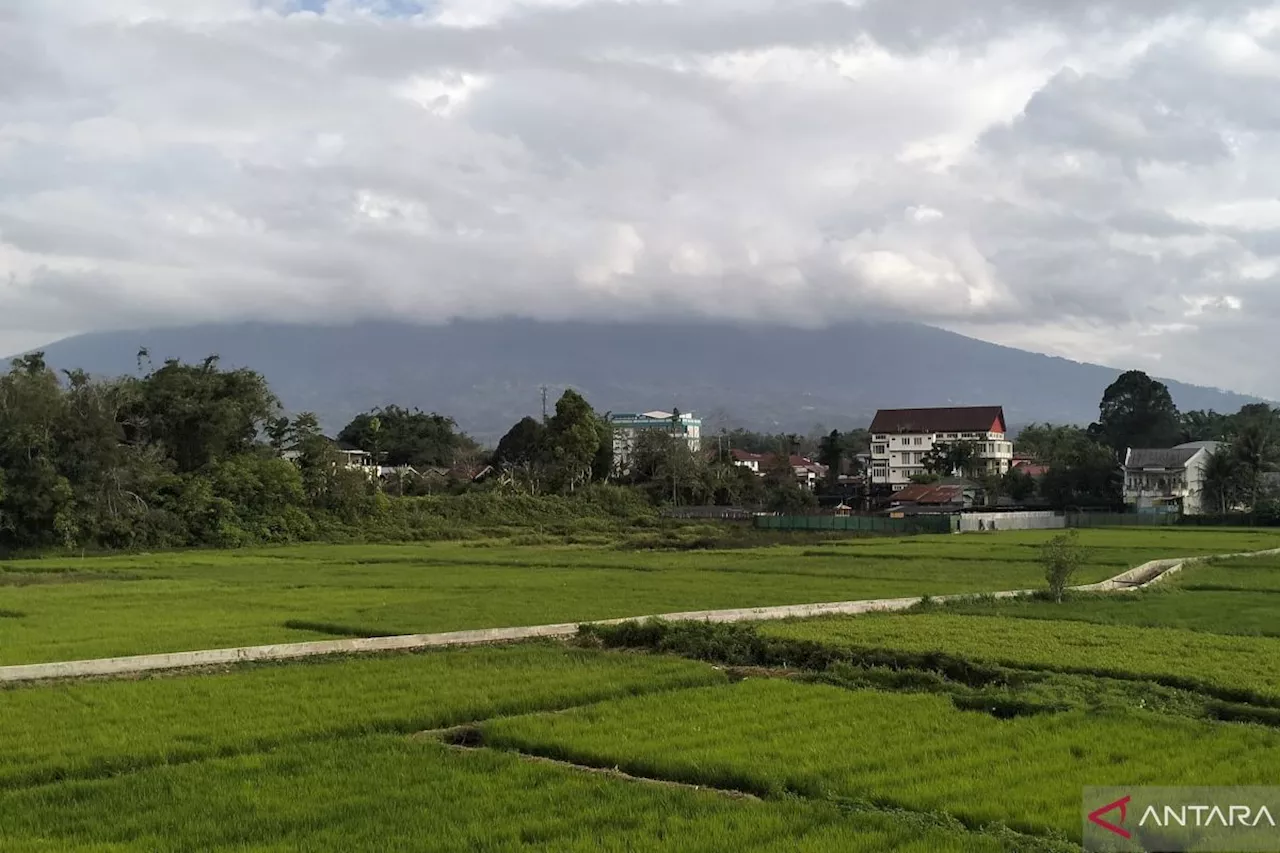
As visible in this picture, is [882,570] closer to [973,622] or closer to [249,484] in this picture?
[973,622]

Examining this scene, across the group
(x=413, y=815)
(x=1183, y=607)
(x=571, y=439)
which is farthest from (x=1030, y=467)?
(x=413, y=815)

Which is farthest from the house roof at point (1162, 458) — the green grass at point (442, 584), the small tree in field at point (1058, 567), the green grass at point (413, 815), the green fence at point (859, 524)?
the green grass at point (413, 815)

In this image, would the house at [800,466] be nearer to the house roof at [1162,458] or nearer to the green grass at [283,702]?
the house roof at [1162,458]

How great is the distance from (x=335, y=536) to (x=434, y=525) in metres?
6.33

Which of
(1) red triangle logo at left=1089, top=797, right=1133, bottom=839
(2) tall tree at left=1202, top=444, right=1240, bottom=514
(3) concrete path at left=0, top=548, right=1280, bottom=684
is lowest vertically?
(3) concrete path at left=0, top=548, right=1280, bottom=684

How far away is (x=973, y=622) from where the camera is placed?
68.9ft

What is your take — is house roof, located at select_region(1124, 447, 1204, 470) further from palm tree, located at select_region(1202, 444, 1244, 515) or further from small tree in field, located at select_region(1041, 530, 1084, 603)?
small tree in field, located at select_region(1041, 530, 1084, 603)

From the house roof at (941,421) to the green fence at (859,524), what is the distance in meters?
43.0

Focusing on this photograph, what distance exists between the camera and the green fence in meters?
63.7

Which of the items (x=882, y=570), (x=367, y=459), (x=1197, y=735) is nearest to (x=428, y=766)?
(x=1197, y=735)

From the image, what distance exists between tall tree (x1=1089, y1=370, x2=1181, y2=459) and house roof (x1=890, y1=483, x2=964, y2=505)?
24351 mm

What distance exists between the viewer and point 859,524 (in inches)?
2586

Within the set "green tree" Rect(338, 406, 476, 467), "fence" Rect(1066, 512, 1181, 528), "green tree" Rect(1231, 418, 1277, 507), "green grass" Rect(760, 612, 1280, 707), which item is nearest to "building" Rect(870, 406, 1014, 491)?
"green tree" Rect(1231, 418, 1277, 507)

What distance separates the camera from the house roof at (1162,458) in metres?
84.8
